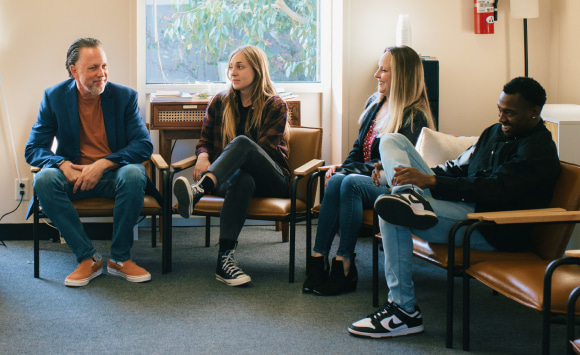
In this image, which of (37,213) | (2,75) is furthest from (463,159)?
(2,75)

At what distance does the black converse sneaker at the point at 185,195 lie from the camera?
3053 mm

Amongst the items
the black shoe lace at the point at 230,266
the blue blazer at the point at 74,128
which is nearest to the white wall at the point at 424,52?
the blue blazer at the point at 74,128

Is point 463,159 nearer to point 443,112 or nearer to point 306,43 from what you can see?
point 443,112

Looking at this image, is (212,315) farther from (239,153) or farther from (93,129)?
(93,129)

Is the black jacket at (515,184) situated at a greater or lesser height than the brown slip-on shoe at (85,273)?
greater

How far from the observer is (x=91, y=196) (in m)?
3.36

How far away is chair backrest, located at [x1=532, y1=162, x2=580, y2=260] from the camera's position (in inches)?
91.4

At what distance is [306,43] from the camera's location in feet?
15.6

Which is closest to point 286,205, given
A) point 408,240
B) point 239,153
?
point 239,153

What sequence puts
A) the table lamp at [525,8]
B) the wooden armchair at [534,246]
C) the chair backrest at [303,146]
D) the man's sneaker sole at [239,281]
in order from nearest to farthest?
the wooden armchair at [534,246] < the man's sneaker sole at [239,281] < the chair backrest at [303,146] < the table lamp at [525,8]

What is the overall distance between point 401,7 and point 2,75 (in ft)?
8.37

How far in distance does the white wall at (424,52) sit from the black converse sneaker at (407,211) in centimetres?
198

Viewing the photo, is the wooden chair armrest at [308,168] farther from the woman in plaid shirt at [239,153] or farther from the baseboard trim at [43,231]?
the baseboard trim at [43,231]

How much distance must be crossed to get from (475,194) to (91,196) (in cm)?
193
